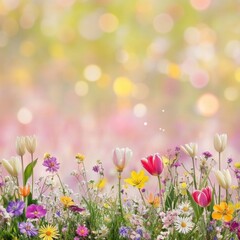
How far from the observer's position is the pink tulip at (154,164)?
1566 mm

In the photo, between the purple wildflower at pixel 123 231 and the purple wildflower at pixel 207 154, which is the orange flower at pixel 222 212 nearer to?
the purple wildflower at pixel 123 231

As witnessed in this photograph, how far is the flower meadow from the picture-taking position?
4.99 ft

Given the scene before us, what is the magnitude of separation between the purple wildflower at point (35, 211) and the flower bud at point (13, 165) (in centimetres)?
10

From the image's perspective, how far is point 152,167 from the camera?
157 centimetres

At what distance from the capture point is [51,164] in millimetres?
1750

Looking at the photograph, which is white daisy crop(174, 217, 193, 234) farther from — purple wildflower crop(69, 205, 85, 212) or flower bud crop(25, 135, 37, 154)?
flower bud crop(25, 135, 37, 154)

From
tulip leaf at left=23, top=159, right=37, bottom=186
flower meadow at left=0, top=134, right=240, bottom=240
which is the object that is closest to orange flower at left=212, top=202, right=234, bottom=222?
flower meadow at left=0, top=134, right=240, bottom=240

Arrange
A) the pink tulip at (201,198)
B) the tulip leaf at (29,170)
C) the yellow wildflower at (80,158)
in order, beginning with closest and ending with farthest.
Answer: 1. the pink tulip at (201,198)
2. the tulip leaf at (29,170)
3. the yellow wildflower at (80,158)

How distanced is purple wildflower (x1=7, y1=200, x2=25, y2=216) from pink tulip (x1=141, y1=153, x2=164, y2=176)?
1.09 ft

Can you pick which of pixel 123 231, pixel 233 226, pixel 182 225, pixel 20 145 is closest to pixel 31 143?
pixel 20 145

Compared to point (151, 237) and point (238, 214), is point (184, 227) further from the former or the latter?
point (238, 214)

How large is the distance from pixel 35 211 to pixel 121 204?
0.75ft

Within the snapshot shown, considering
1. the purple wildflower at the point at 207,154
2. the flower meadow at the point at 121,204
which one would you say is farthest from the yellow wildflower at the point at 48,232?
the purple wildflower at the point at 207,154

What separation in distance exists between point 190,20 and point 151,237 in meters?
1.16
